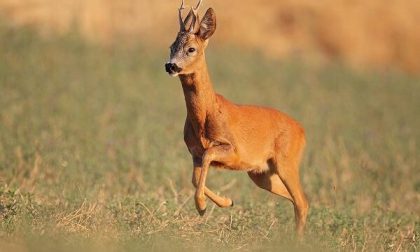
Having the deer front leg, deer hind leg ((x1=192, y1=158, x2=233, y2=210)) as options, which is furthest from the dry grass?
the deer front leg

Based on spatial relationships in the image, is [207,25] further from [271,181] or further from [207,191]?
[271,181]

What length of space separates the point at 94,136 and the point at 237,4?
14750 millimetres

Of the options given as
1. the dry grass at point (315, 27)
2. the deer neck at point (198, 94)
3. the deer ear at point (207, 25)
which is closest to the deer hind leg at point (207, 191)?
the deer neck at point (198, 94)

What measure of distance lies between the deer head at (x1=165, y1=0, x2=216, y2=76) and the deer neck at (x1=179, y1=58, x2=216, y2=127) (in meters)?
0.12

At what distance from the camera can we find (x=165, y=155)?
44.2 feet

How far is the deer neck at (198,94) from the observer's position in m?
9.12

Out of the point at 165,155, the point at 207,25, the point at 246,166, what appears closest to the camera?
the point at 207,25

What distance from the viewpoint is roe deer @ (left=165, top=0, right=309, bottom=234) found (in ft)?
29.5

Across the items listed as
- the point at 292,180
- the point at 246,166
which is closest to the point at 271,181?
the point at 292,180

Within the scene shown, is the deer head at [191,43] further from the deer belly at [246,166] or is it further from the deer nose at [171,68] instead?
the deer belly at [246,166]

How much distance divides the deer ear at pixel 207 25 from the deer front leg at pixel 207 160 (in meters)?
1.02

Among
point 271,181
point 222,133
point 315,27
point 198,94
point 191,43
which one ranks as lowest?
point 315,27

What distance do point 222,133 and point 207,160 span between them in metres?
0.39

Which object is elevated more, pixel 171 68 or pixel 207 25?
pixel 207 25
